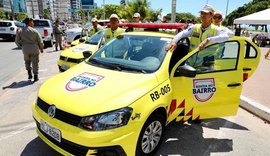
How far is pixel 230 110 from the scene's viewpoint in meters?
3.91

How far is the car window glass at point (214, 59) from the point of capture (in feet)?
12.6

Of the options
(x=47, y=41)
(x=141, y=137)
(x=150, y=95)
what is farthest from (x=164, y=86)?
(x=47, y=41)

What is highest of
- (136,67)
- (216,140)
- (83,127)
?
(136,67)

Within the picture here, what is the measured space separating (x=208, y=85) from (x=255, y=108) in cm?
204

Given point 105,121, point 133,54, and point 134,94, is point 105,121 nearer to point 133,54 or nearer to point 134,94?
point 134,94

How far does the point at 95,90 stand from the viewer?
→ 298 cm

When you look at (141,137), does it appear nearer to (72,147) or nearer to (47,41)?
(72,147)

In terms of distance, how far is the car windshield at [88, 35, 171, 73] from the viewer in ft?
11.5

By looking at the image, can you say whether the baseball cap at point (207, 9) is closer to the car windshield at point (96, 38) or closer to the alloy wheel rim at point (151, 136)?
the alloy wheel rim at point (151, 136)

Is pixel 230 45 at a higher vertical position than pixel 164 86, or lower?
higher

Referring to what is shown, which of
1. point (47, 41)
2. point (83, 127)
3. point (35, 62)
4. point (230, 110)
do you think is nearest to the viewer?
point (83, 127)

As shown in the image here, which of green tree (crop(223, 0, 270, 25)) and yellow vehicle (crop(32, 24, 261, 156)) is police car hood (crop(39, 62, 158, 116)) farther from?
green tree (crop(223, 0, 270, 25))

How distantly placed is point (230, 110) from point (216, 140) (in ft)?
1.70

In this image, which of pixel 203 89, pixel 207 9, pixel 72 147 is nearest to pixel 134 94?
pixel 72 147
